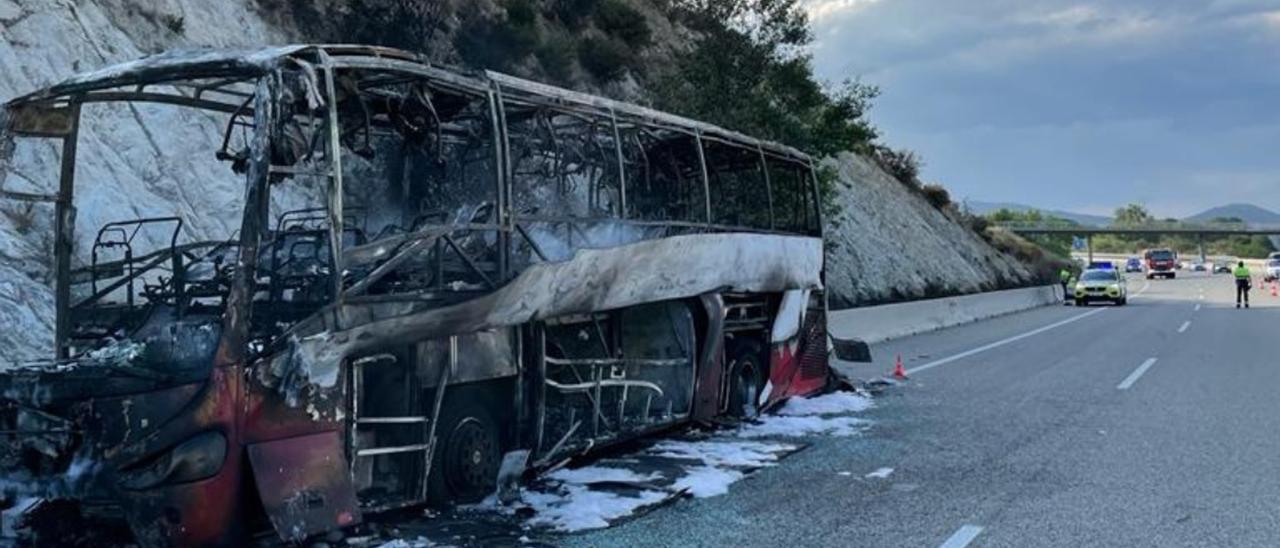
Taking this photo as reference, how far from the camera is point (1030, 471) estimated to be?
26.0 feet

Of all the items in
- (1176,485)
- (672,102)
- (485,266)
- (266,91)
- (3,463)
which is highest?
(672,102)

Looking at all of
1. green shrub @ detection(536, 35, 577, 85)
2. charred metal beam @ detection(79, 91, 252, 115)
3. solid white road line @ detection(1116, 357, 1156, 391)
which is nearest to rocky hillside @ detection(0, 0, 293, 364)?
charred metal beam @ detection(79, 91, 252, 115)

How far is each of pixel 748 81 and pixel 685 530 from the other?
16169 mm

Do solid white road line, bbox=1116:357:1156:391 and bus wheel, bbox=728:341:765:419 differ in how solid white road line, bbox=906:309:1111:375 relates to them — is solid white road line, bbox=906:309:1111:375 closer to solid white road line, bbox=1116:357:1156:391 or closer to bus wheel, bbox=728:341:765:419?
solid white road line, bbox=1116:357:1156:391

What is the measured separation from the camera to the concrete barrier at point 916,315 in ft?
64.7

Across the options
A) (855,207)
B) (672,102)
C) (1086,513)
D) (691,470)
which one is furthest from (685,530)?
(855,207)

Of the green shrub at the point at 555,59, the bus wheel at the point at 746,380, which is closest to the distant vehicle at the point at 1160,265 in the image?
the green shrub at the point at 555,59

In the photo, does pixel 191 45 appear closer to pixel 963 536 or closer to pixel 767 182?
pixel 767 182

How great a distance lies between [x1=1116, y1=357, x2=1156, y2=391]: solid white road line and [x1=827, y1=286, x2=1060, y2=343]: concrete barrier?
4.79 meters

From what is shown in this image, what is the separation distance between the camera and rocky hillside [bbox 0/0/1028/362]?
11414 millimetres

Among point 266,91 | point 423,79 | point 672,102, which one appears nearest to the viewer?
point 266,91

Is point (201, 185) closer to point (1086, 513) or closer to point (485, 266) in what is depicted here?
point (485, 266)

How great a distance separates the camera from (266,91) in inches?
207

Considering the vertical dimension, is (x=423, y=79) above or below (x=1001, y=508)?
above
